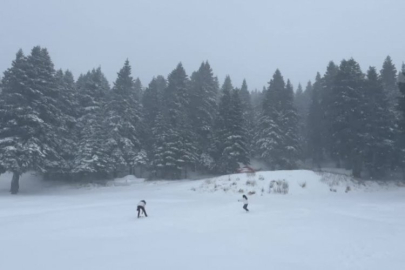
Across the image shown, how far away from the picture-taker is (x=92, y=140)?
3909 cm

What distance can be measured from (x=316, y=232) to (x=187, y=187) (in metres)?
20.0

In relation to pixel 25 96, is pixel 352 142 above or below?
below

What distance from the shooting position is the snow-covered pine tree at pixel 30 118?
31.4 m

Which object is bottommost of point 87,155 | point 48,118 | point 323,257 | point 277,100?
point 323,257

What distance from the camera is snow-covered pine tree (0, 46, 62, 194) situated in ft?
103

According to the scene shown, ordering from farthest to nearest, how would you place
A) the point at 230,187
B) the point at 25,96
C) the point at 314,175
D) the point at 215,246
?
the point at 25,96 → the point at 314,175 → the point at 230,187 → the point at 215,246

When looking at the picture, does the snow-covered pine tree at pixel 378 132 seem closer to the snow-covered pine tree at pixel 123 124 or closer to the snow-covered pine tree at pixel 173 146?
the snow-covered pine tree at pixel 173 146

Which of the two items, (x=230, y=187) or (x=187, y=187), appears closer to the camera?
(x=230, y=187)

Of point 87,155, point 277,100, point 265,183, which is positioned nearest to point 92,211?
point 265,183

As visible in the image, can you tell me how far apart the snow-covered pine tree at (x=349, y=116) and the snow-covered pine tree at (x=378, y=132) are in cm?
85

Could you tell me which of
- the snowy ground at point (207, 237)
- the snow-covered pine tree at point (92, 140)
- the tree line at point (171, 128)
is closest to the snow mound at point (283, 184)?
the snowy ground at point (207, 237)

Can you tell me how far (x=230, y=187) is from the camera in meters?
29.7

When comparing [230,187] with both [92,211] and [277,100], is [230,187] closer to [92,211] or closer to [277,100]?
[92,211]

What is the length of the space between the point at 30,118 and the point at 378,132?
4079cm
